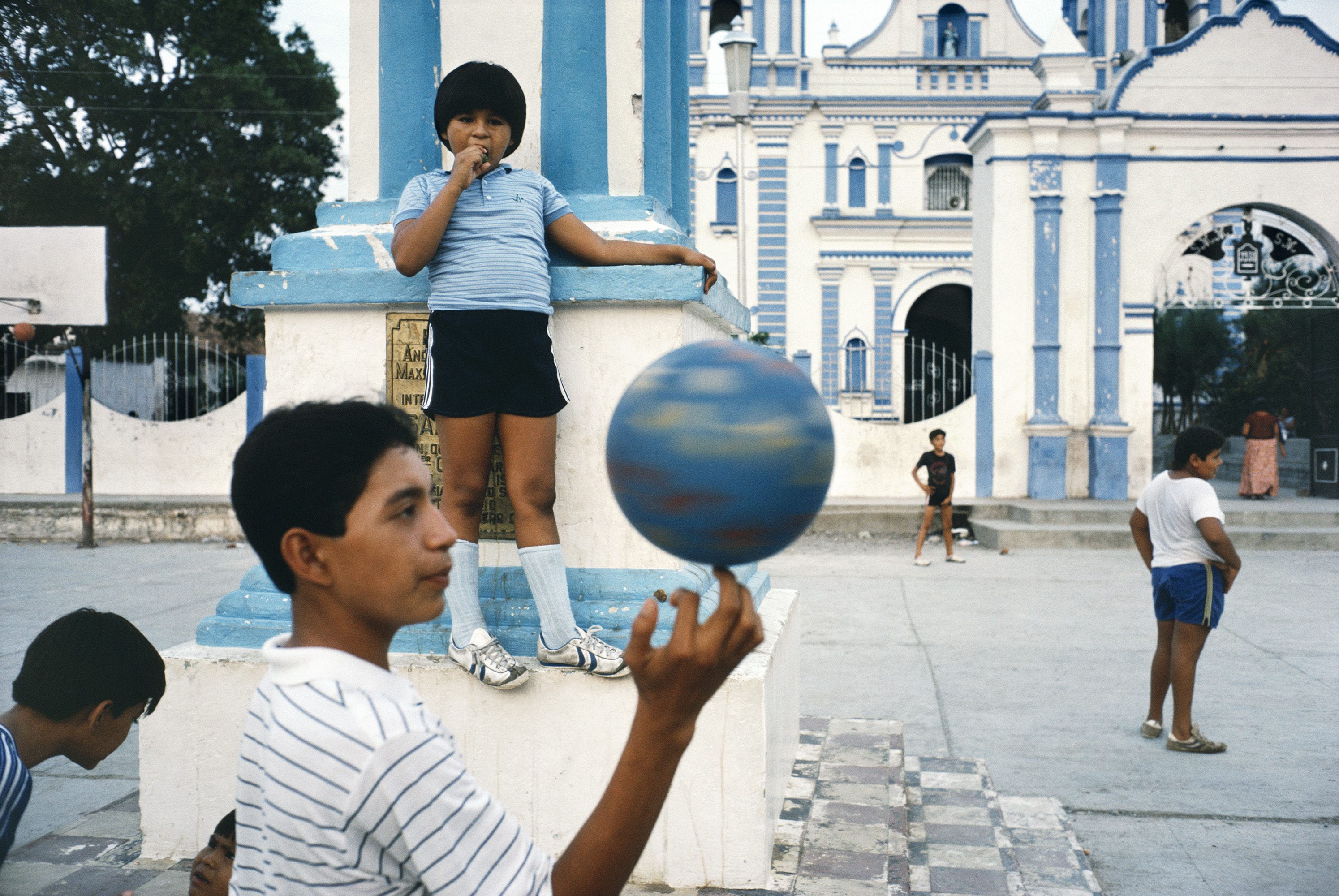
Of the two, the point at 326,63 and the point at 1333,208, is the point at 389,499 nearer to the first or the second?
the point at 1333,208

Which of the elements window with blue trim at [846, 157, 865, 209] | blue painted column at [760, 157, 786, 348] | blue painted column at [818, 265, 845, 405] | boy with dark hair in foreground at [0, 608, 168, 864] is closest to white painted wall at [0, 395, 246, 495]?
blue painted column at [760, 157, 786, 348]

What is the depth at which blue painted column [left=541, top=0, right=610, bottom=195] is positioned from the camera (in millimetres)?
3156

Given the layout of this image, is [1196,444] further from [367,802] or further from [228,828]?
[367,802]

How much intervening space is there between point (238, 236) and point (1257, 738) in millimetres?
17961

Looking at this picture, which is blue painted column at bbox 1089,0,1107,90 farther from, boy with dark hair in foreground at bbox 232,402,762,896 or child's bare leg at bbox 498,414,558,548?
boy with dark hair in foreground at bbox 232,402,762,896

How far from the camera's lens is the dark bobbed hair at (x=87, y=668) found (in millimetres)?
2088

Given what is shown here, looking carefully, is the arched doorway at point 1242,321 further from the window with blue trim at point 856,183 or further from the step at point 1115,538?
the window with blue trim at point 856,183

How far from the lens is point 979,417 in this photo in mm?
13688

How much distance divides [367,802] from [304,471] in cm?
39

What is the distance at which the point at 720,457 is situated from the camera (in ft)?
4.06

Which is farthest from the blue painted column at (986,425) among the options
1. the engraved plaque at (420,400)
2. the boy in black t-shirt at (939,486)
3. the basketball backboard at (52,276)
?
the engraved plaque at (420,400)

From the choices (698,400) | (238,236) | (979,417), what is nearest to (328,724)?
(698,400)

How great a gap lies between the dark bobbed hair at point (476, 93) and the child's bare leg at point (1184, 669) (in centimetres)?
367

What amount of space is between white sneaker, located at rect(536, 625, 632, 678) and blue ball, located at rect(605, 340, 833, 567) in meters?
1.38
